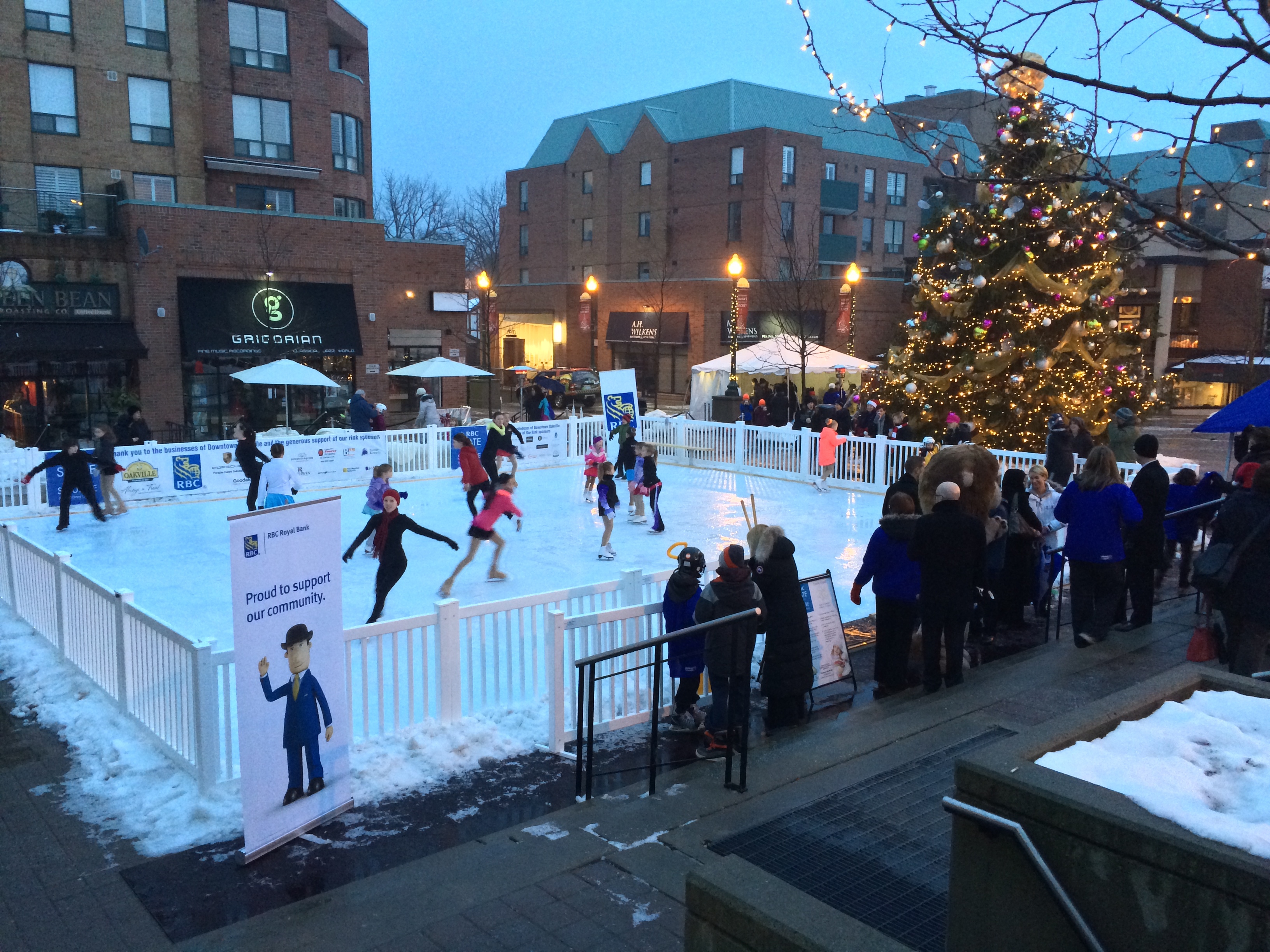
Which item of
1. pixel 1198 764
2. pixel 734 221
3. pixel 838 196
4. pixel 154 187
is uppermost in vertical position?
pixel 838 196

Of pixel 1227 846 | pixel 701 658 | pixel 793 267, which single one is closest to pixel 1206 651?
pixel 701 658

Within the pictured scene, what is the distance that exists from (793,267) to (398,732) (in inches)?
1273

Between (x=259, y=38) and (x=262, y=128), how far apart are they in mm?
2676

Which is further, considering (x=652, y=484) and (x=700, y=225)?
(x=700, y=225)

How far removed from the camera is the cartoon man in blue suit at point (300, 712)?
5715 millimetres

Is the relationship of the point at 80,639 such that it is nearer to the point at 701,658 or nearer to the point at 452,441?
the point at 701,658

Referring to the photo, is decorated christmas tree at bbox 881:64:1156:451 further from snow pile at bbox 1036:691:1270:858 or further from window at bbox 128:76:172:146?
window at bbox 128:76:172:146

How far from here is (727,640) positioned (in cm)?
648

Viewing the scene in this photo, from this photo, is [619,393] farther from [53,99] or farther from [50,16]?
[50,16]

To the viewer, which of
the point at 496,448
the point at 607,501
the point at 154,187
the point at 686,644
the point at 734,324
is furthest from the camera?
the point at 154,187

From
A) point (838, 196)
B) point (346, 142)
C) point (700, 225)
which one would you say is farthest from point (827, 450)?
point (838, 196)

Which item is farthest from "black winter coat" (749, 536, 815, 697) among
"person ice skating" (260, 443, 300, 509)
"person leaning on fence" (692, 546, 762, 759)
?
"person ice skating" (260, 443, 300, 509)

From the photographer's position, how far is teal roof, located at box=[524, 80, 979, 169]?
48750 mm

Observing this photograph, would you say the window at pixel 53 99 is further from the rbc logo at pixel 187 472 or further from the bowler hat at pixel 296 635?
the bowler hat at pixel 296 635
